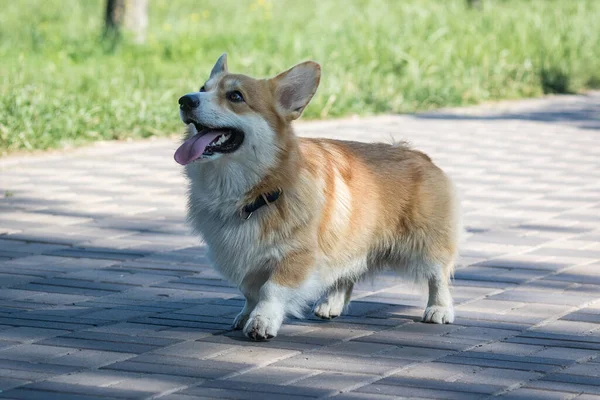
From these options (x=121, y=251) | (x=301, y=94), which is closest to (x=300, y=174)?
(x=301, y=94)

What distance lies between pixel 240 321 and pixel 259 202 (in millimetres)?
507

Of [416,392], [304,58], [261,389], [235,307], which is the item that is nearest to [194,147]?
[235,307]

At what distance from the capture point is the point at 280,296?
15.2 ft

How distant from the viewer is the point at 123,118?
988cm

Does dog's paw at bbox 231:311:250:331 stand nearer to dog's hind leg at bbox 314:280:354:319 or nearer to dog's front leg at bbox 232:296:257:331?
dog's front leg at bbox 232:296:257:331

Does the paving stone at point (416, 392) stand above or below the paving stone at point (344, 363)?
above

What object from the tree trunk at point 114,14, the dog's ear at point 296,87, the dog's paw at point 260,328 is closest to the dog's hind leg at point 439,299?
the dog's paw at point 260,328

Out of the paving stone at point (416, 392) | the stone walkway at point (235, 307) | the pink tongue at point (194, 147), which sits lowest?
the stone walkway at point (235, 307)

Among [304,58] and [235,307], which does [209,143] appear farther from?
[304,58]

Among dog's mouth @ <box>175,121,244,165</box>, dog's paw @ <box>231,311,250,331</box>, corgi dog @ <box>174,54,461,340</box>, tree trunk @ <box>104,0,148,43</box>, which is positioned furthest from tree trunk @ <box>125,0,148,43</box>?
dog's paw @ <box>231,311,250,331</box>

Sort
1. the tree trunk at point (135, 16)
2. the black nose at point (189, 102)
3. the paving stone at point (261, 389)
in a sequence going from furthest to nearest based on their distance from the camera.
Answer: the tree trunk at point (135, 16), the black nose at point (189, 102), the paving stone at point (261, 389)

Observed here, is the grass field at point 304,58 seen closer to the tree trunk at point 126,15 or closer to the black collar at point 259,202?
the tree trunk at point 126,15

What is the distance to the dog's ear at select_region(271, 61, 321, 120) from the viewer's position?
488 cm

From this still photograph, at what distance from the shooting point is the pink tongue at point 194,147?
183 inches
